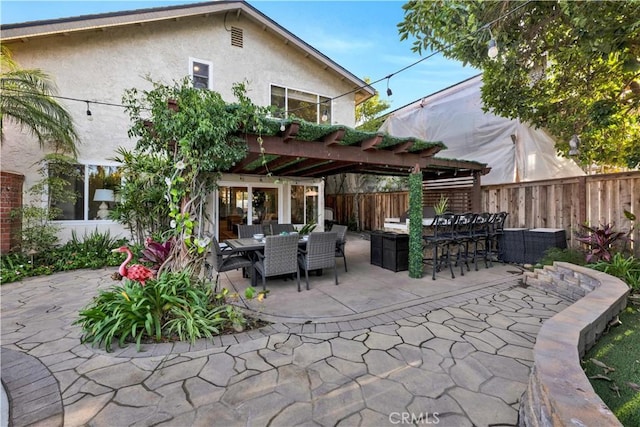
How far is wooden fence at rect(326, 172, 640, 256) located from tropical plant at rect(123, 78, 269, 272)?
6610 millimetres

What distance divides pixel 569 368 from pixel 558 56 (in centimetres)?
521

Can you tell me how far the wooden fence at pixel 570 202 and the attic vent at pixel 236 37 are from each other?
27.8 feet

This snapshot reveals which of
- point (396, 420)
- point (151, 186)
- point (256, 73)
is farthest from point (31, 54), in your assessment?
point (396, 420)

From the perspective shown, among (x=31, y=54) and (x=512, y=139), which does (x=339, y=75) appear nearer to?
(x=512, y=139)

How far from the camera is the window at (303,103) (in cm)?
909

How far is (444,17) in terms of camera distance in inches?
143

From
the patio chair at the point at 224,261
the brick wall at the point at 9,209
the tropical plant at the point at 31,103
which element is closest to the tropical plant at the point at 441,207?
the patio chair at the point at 224,261

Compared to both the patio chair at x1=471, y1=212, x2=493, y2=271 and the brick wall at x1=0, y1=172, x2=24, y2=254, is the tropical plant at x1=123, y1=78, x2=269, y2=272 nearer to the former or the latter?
the brick wall at x1=0, y1=172, x2=24, y2=254

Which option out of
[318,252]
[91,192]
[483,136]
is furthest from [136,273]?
[483,136]

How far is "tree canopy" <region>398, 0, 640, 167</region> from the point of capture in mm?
3135

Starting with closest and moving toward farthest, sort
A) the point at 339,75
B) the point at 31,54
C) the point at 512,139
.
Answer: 1. the point at 31,54
2. the point at 512,139
3. the point at 339,75

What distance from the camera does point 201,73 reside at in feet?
26.4

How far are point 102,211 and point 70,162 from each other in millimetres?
1318

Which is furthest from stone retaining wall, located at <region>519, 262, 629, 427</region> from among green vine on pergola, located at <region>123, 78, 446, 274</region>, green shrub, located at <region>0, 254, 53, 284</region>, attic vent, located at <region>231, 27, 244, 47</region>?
attic vent, located at <region>231, 27, 244, 47</region>
